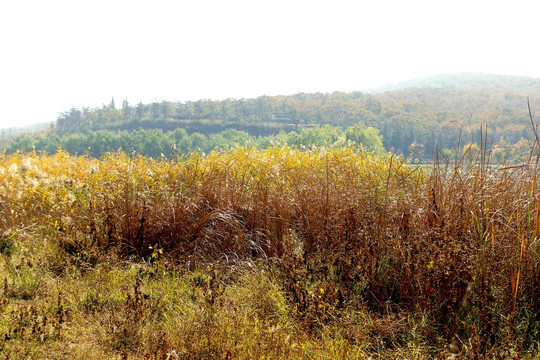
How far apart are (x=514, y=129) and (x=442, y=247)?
284 ft

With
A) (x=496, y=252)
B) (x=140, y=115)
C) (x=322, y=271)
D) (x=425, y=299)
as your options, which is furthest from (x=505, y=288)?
(x=140, y=115)

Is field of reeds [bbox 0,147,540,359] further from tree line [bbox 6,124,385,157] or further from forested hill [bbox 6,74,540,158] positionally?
forested hill [bbox 6,74,540,158]

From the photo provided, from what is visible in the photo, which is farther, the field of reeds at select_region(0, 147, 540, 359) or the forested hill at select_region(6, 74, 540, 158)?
the forested hill at select_region(6, 74, 540, 158)

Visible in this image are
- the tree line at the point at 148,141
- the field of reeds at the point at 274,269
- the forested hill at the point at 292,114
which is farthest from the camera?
the forested hill at the point at 292,114

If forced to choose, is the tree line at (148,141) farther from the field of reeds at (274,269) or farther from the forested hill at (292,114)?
the field of reeds at (274,269)

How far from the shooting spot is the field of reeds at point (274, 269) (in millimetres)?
2539

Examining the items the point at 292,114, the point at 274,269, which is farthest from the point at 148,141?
the point at 274,269

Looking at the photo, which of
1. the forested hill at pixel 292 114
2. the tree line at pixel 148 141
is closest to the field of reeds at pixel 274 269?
the tree line at pixel 148 141

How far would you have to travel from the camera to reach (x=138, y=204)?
14.8ft

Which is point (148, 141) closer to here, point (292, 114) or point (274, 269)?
point (292, 114)

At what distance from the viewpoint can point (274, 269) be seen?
11.9 feet

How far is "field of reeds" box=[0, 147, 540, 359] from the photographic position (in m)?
2.54

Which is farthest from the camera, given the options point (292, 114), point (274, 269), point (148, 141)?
point (292, 114)

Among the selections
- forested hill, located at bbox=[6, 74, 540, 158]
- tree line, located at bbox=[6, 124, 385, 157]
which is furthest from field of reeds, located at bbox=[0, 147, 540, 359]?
forested hill, located at bbox=[6, 74, 540, 158]
